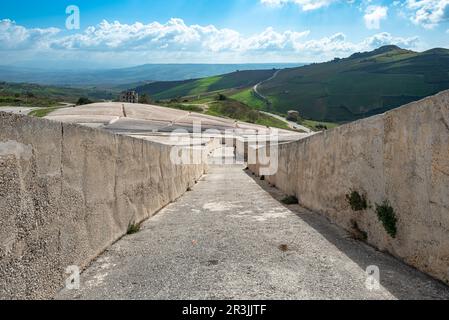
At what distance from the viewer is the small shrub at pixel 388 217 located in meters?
4.48

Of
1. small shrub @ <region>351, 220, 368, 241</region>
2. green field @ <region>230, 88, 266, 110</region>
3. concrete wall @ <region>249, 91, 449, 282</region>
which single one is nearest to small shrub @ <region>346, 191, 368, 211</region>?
concrete wall @ <region>249, 91, 449, 282</region>

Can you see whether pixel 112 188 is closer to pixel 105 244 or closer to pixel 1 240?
pixel 105 244

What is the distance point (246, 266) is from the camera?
14.0 feet

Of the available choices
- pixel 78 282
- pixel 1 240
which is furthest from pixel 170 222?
pixel 1 240

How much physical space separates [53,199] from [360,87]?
453 feet

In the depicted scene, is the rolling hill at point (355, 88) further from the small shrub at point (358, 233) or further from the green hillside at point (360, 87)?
the small shrub at point (358, 233)

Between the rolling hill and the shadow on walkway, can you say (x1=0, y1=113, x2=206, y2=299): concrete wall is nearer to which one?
the shadow on walkway

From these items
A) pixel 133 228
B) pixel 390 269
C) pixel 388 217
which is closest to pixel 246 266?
pixel 390 269

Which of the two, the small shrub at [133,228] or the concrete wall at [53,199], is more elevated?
the concrete wall at [53,199]

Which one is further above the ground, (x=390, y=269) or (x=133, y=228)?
(x=390, y=269)

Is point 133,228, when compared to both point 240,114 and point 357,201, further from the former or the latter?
point 240,114

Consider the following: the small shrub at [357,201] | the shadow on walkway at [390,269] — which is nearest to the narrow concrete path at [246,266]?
the shadow on walkway at [390,269]

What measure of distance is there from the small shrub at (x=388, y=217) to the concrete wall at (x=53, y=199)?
9.99 feet
